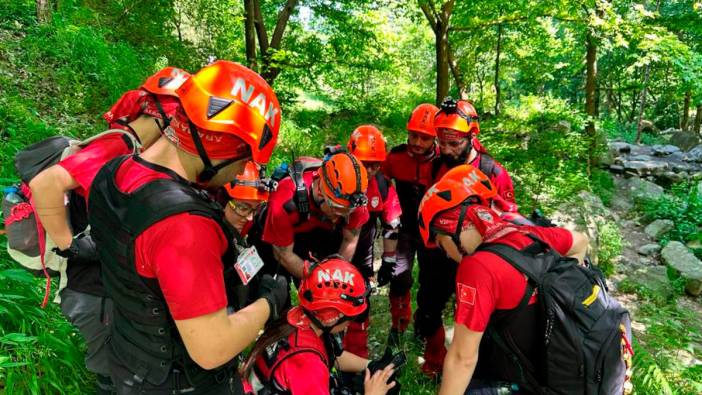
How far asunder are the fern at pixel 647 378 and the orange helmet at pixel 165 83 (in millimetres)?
4547

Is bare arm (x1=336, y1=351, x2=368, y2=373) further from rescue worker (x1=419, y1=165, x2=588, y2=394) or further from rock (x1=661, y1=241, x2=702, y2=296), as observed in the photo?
rock (x1=661, y1=241, x2=702, y2=296)

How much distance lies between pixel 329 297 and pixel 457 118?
2.24 metres

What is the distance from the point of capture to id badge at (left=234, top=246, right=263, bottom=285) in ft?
6.18

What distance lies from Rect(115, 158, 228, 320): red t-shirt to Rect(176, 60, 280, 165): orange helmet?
0.29m

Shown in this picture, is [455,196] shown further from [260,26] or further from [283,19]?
[260,26]

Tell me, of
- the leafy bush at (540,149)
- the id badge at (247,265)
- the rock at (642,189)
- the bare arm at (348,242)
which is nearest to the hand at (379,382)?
the bare arm at (348,242)

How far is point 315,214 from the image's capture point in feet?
11.9

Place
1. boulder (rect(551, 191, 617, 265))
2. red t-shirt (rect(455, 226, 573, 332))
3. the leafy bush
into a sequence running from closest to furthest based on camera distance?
red t-shirt (rect(455, 226, 573, 332)) < boulder (rect(551, 191, 617, 265)) < the leafy bush

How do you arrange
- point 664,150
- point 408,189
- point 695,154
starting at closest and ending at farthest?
point 408,189, point 695,154, point 664,150

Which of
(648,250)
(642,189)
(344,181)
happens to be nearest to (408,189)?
(344,181)

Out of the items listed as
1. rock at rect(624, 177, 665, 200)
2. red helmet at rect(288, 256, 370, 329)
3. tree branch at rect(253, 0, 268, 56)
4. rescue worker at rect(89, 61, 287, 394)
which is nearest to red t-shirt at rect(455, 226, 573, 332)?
red helmet at rect(288, 256, 370, 329)

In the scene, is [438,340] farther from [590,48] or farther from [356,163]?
[590,48]

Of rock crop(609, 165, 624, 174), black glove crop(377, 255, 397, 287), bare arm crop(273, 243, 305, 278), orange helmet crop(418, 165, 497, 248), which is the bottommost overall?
rock crop(609, 165, 624, 174)

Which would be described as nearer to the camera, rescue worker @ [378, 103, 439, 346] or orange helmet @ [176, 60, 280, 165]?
orange helmet @ [176, 60, 280, 165]
